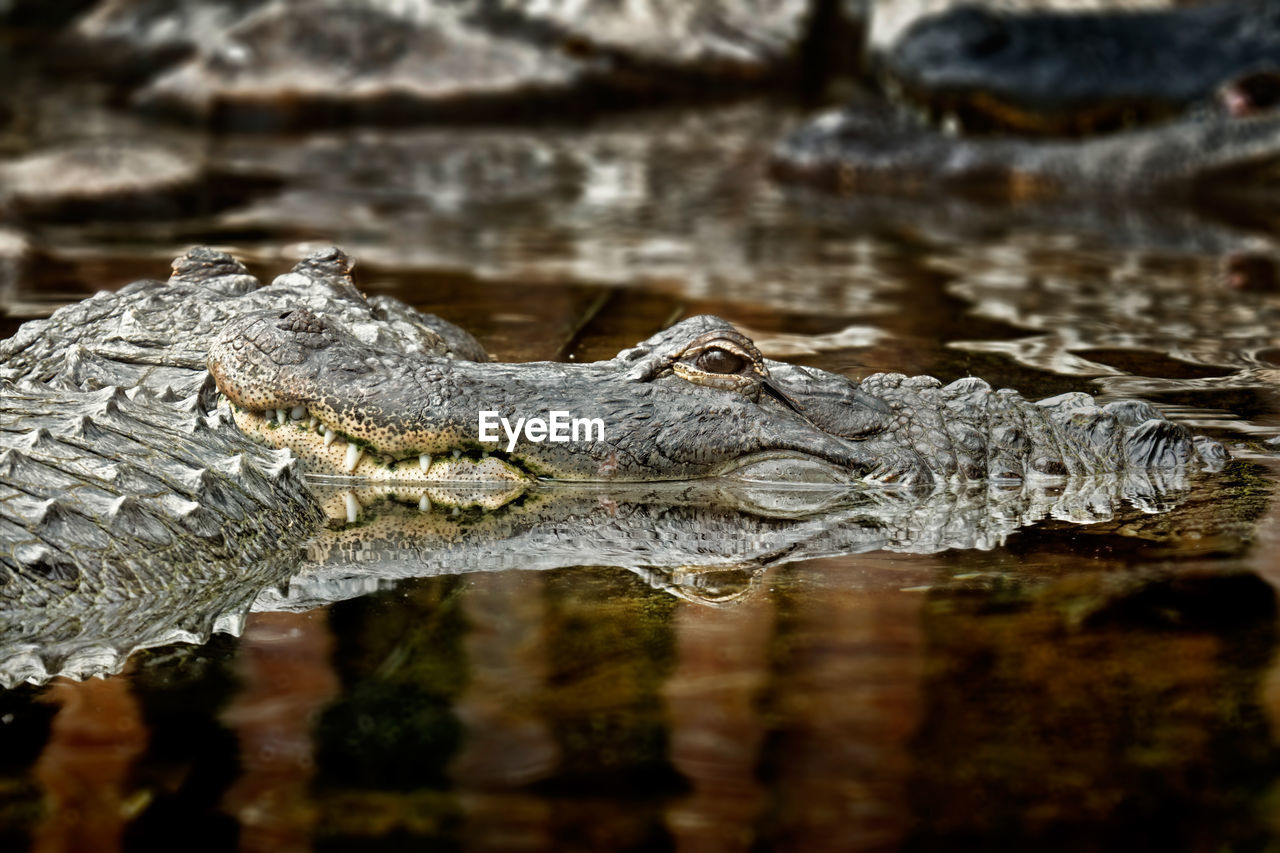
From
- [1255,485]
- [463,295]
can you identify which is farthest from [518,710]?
[463,295]

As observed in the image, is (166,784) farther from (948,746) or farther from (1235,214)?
(1235,214)

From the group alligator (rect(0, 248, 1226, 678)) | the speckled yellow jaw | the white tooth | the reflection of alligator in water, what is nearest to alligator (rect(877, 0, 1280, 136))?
alligator (rect(0, 248, 1226, 678))

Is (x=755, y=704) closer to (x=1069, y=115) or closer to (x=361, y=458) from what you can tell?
(x=361, y=458)

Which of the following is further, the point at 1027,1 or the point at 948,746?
the point at 1027,1

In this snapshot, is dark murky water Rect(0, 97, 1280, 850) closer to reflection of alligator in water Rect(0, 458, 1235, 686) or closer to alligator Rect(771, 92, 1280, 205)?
reflection of alligator in water Rect(0, 458, 1235, 686)

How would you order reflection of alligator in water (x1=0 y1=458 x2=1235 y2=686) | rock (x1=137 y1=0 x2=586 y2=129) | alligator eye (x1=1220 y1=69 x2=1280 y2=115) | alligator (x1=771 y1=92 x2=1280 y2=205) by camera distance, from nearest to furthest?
1. reflection of alligator in water (x1=0 y1=458 x2=1235 y2=686)
2. alligator (x1=771 y1=92 x2=1280 y2=205)
3. alligator eye (x1=1220 y1=69 x2=1280 y2=115)
4. rock (x1=137 y1=0 x2=586 y2=129)

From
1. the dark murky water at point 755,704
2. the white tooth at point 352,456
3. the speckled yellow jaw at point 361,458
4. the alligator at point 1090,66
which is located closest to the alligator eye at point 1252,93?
the alligator at point 1090,66

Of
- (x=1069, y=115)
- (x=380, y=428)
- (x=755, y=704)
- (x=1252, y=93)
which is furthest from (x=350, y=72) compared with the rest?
(x=755, y=704)
